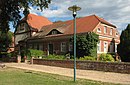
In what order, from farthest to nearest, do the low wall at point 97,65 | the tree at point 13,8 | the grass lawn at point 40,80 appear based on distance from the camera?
the tree at point 13,8 < the low wall at point 97,65 < the grass lawn at point 40,80

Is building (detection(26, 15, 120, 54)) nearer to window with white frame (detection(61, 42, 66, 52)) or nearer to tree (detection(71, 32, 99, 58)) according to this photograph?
window with white frame (detection(61, 42, 66, 52))

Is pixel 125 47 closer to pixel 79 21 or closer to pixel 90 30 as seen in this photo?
pixel 90 30

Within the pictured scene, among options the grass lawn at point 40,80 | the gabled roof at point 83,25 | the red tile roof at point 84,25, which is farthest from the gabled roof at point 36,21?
the grass lawn at point 40,80

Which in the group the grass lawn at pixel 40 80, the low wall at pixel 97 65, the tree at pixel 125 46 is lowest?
the grass lawn at pixel 40 80

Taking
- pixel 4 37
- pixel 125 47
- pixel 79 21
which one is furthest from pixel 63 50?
pixel 4 37

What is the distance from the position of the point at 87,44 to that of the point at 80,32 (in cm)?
328

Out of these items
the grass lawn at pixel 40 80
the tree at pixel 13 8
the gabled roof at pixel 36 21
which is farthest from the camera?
the gabled roof at pixel 36 21

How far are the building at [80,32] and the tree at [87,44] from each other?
144 centimetres

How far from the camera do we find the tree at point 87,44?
32875mm

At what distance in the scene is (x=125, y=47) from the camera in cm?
2862

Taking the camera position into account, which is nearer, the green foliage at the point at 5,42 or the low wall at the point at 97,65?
the low wall at the point at 97,65

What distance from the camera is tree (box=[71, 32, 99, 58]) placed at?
32875mm

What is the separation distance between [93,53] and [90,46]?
1.26m

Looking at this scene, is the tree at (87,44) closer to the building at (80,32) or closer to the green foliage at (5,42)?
the building at (80,32)
